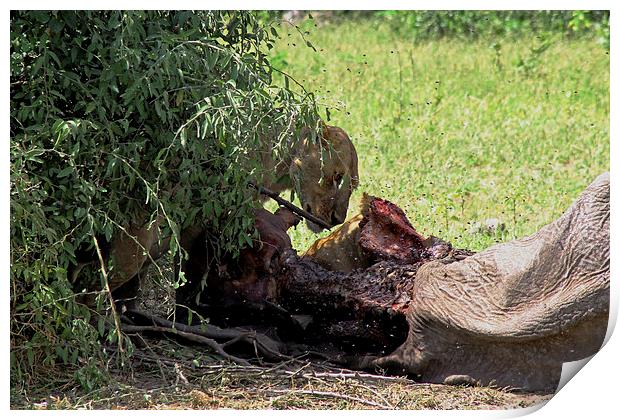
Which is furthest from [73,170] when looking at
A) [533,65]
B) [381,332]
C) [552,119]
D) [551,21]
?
[551,21]

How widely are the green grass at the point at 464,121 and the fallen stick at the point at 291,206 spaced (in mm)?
915

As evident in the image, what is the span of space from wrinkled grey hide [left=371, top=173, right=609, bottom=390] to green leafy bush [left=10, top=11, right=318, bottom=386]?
976 mm

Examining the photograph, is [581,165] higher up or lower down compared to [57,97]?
lower down

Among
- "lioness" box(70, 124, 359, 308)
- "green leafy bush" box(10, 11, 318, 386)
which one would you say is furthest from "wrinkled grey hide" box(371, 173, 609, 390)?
"green leafy bush" box(10, 11, 318, 386)

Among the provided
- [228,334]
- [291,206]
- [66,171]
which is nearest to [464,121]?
[291,206]

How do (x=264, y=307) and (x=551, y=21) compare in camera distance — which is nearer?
(x=264, y=307)

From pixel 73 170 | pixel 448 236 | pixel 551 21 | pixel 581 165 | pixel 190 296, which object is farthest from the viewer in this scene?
pixel 551 21

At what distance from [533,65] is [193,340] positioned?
6.51 metres

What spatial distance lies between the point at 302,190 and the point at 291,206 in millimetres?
468

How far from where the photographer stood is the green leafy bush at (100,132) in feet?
15.1

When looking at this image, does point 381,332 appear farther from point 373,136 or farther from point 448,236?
point 373,136

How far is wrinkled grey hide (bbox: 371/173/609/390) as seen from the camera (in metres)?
4.62

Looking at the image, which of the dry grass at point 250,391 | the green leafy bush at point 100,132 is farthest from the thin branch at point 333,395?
the green leafy bush at point 100,132

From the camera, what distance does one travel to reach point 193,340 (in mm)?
5309
